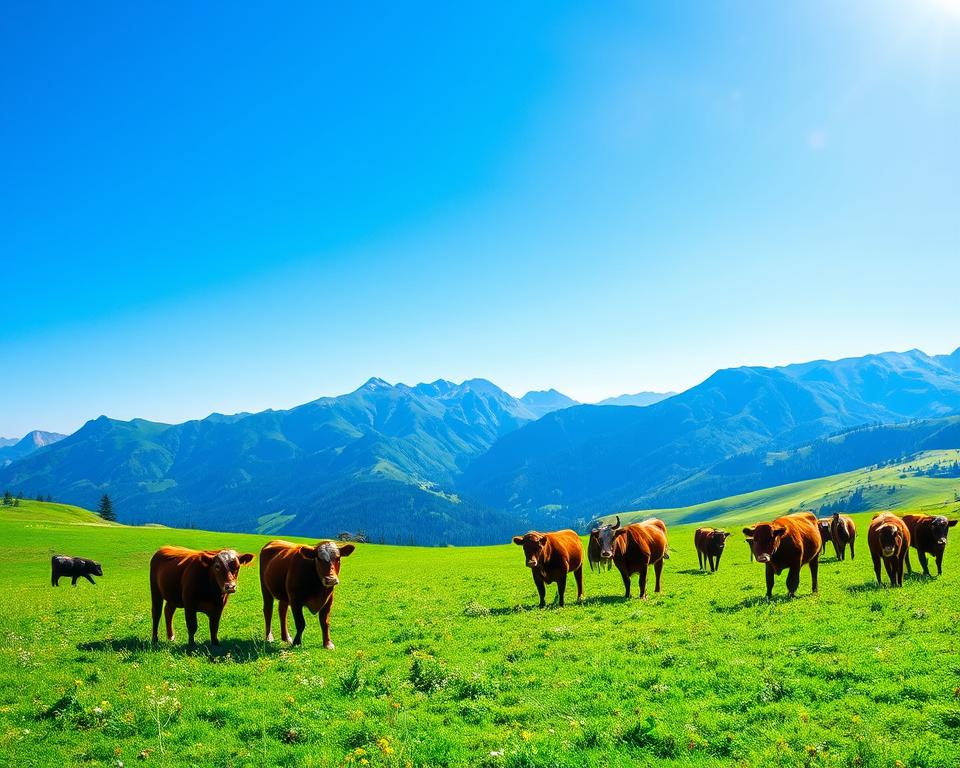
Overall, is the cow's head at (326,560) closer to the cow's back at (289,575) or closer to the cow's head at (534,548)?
the cow's back at (289,575)

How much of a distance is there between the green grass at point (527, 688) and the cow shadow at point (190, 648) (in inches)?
5.2

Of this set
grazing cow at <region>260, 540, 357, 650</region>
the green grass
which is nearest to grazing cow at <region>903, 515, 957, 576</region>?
the green grass

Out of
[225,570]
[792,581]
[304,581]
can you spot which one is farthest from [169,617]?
[792,581]

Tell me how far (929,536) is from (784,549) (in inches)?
401

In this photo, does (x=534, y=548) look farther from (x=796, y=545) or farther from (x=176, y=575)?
(x=176, y=575)

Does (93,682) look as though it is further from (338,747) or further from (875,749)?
(875,749)

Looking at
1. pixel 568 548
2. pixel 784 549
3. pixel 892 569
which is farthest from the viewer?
pixel 568 548

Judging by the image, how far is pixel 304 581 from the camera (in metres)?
18.2

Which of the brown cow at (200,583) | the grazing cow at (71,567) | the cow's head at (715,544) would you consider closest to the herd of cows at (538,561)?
the brown cow at (200,583)

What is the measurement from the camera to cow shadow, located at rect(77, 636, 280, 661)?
16750mm

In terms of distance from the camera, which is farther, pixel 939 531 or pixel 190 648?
pixel 939 531

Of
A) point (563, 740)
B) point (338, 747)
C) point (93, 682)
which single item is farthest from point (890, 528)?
point (93, 682)

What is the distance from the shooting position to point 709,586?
2777cm

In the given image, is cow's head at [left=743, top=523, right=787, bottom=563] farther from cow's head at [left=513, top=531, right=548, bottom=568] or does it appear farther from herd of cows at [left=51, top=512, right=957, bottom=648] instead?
cow's head at [left=513, top=531, right=548, bottom=568]
